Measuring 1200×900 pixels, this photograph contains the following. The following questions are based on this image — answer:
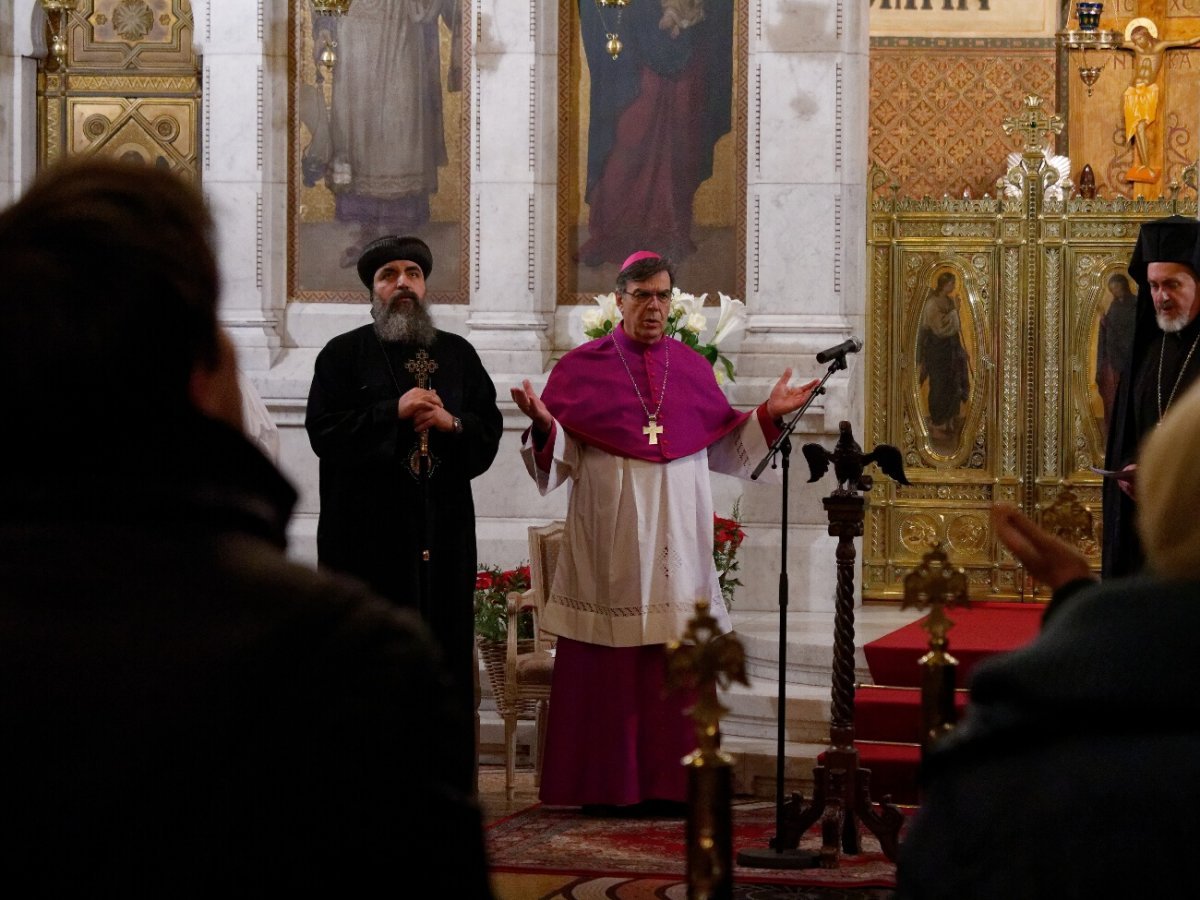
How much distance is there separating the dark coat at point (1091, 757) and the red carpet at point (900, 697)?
214 inches

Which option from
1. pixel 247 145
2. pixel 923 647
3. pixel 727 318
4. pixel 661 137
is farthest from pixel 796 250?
pixel 247 145

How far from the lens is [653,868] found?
6324 mm

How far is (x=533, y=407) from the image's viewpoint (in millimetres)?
6723

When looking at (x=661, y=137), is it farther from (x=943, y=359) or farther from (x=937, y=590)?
(x=937, y=590)

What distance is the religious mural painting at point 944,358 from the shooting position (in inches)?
436

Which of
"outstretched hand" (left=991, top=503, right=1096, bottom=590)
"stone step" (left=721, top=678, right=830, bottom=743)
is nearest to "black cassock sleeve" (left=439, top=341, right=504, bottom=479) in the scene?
"stone step" (left=721, top=678, right=830, bottom=743)

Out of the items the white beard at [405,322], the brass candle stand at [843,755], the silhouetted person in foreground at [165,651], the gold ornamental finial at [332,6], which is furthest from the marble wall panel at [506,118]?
the silhouetted person in foreground at [165,651]

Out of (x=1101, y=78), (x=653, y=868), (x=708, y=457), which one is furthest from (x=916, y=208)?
(x=1101, y=78)

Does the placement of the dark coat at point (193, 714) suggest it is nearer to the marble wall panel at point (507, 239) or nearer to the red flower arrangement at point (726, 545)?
the red flower arrangement at point (726, 545)

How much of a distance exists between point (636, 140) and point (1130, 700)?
847cm

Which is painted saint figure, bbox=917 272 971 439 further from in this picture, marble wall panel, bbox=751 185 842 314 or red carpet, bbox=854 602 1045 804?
red carpet, bbox=854 602 1045 804

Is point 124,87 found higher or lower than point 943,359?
higher

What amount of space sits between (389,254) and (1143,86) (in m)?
12.0

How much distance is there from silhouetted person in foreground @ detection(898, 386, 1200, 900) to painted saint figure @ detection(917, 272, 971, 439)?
30.4 feet
